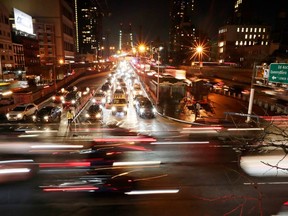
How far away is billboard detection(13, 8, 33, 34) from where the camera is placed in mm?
65325

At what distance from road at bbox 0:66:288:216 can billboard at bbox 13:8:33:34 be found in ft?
198

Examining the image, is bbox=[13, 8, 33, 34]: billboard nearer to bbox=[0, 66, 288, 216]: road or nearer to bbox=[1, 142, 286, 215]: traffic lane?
bbox=[0, 66, 288, 216]: road

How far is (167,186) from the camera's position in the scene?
10.3m

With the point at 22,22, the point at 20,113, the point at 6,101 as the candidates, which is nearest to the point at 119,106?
the point at 20,113

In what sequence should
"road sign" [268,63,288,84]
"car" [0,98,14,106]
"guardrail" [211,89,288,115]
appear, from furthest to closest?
"car" [0,98,14,106] → "guardrail" [211,89,288,115] → "road sign" [268,63,288,84]

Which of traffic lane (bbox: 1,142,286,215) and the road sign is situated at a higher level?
the road sign

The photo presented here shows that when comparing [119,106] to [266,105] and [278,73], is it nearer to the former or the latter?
[278,73]

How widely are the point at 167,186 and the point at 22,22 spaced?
2894 inches

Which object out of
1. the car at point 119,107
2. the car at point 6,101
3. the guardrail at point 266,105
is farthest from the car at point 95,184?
the car at point 6,101

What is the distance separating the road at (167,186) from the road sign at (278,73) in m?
6.93

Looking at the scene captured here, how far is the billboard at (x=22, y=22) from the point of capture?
6532 cm

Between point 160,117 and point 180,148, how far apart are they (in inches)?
389

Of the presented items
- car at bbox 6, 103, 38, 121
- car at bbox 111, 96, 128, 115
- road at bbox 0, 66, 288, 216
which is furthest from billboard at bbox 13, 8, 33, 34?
road at bbox 0, 66, 288, 216

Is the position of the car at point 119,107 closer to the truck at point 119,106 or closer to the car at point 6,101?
the truck at point 119,106
